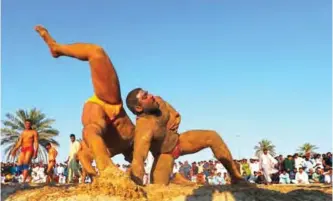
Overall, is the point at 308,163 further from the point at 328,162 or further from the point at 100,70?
the point at 100,70

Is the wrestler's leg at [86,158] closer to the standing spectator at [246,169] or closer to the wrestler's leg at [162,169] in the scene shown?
the wrestler's leg at [162,169]

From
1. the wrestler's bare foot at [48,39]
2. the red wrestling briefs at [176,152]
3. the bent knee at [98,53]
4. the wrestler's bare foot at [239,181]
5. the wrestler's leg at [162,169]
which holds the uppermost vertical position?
the wrestler's bare foot at [48,39]

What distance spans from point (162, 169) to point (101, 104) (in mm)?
1140

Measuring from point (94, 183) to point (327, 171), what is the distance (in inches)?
438

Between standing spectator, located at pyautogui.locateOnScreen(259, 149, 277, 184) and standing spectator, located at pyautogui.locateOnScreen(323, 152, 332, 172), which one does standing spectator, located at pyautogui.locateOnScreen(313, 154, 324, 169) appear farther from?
standing spectator, located at pyautogui.locateOnScreen(259, 149, 277, 184)

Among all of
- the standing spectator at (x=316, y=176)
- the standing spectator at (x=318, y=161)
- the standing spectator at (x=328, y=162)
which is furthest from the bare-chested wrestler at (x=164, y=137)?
the standing spectator at (x=318, y=161)

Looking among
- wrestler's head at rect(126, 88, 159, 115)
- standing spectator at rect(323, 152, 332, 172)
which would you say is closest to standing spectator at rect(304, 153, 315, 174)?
standing spectator at rect(323, 152, 332, 172)

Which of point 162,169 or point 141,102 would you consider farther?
point 162,169

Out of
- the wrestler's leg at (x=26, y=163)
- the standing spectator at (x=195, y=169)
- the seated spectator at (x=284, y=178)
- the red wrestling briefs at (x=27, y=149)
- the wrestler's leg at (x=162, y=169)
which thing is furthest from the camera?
the standing spectator at (x=195, y=169)

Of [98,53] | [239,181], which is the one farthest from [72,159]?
[98,53]

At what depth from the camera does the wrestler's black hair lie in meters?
5.53

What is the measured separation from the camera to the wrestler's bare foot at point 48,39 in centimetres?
553

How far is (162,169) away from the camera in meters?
5.57

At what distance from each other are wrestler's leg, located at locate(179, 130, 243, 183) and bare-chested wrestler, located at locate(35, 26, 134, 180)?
730 millimetres
